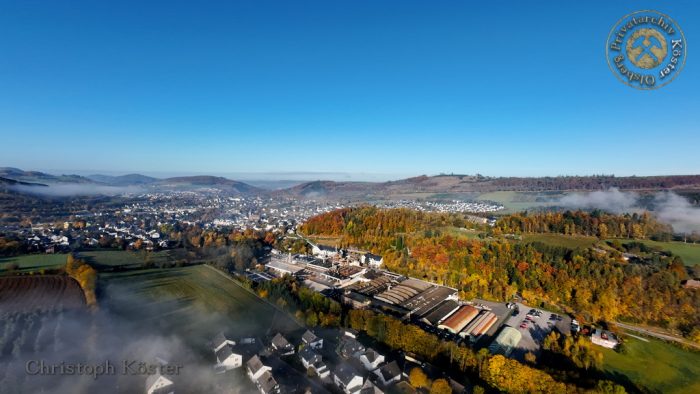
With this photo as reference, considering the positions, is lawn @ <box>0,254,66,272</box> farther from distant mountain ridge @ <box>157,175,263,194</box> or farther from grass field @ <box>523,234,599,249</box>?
distant mountain ridge @ <box>157,175,263,194</box>

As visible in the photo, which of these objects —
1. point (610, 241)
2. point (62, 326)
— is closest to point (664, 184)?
point (610, 241)

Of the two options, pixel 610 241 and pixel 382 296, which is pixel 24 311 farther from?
A: pixel 610 241

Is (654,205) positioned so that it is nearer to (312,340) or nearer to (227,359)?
(312,340)

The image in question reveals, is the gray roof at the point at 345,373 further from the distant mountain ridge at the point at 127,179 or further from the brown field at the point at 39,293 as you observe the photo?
Result: the distant mountain ridge at the point at 127,179

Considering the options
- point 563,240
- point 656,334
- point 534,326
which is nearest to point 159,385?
point 534,326

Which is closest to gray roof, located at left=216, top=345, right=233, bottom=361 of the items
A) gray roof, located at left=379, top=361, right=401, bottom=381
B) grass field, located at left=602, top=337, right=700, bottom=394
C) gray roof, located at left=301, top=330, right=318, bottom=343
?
gray roof, located at left=301, top=330, right=318, bottom=343

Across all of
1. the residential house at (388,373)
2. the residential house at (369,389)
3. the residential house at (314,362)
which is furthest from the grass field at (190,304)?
the residential house at (369,389)
